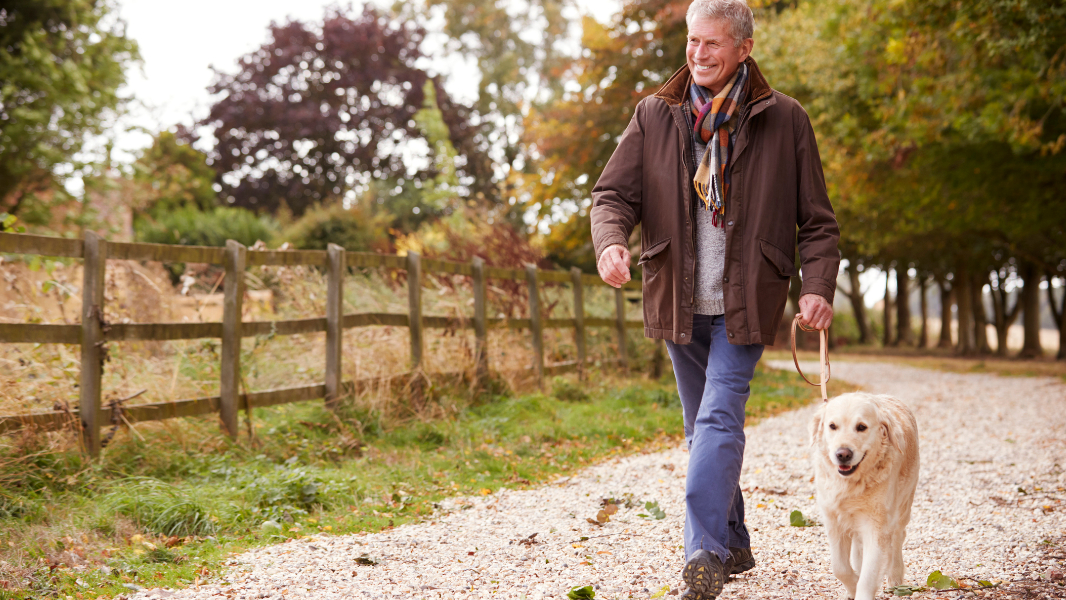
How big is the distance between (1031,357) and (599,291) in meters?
16.6

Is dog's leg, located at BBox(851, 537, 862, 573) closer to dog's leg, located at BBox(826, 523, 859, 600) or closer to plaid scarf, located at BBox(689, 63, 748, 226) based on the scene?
dog's leg, located at BBox(826, 523, 859, 600)

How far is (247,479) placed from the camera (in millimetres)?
4879

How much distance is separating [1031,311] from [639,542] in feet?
77.6

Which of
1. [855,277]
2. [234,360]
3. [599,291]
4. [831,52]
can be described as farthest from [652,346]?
[855,277]

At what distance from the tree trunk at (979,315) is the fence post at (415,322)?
21894mm

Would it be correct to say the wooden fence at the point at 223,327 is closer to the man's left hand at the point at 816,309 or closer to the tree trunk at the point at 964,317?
the man's left hand at the point at 816,309

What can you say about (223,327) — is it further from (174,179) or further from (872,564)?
(174,179)

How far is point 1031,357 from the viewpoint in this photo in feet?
73.6

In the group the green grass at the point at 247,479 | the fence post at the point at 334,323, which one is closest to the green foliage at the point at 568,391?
the green grass at the point at 247,479

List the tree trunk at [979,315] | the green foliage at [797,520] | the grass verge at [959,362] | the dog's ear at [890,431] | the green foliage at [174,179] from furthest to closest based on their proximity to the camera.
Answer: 1. the tree trunk at [979,315]
2. the green foliage at [174,179]
3. the grass verge at [959,362]
4. the green foliage at [797,520]
5. the dog's ear at [890,431]

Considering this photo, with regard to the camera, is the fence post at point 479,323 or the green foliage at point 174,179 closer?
the fence post at point 479,323

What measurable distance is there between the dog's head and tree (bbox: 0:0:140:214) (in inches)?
539

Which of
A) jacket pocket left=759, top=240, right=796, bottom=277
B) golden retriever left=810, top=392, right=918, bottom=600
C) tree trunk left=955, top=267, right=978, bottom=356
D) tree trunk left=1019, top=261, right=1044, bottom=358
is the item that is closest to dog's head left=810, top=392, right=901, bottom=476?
golden retriever left=810, top=392, right=918, bottom=600

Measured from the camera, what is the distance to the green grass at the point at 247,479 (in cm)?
357
